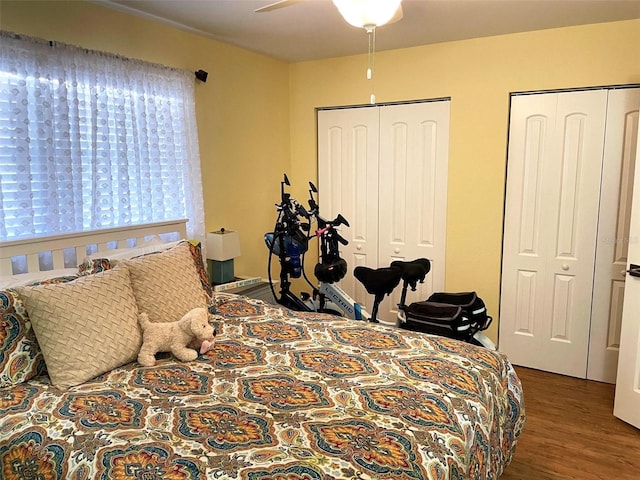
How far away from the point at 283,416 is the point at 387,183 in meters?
2.73

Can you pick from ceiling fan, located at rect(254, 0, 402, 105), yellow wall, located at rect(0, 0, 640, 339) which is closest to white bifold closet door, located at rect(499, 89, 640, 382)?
yellow wall, located at rect(0, 0, 640, 339)

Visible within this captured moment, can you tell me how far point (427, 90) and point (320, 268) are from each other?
5.37 ft

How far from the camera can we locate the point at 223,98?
11.6 ft

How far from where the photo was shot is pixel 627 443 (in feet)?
8.59

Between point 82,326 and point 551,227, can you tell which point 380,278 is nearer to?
point 551,227

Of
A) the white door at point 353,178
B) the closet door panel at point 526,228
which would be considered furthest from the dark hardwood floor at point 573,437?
the white door at point 353,178

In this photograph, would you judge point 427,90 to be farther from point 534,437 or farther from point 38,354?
point 38,354

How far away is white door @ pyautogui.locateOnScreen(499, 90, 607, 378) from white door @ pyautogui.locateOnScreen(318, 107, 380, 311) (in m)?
1.11

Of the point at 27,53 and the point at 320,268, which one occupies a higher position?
the point at 27,53

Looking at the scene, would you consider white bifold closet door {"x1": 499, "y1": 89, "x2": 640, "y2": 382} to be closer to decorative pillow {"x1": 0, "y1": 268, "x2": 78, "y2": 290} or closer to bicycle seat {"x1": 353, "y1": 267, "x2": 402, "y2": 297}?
bicycle seat {"x1": 353, "y1": 267, "x2": 402, "y2": 297}

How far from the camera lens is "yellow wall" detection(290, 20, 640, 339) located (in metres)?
3.11

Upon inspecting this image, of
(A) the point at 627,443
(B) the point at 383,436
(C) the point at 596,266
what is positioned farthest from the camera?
(C) the point at 596,266

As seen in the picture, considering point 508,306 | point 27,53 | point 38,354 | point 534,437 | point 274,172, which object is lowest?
point 534,437

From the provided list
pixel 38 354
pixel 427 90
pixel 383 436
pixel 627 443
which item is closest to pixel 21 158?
pixel 38 354
